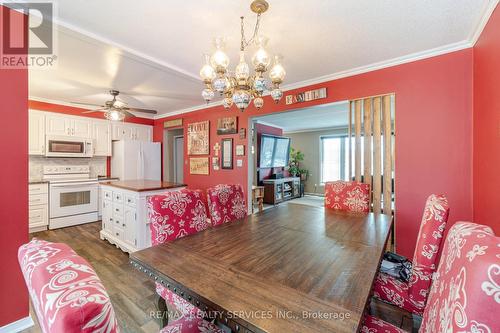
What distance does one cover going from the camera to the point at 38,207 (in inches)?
155

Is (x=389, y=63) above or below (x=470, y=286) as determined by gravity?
above

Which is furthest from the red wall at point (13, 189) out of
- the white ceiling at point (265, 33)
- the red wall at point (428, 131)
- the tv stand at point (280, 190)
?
the tv stand at point (280, 190)

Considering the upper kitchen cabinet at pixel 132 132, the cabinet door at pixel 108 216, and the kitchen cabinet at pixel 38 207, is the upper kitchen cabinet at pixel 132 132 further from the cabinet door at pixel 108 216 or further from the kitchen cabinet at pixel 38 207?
the cabinet door at pixel 108 216

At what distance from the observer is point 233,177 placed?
427cm

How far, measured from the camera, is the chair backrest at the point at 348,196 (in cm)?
249

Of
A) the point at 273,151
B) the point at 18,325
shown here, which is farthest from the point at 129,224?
the point at 273,151

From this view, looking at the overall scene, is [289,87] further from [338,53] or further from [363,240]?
[363,240]

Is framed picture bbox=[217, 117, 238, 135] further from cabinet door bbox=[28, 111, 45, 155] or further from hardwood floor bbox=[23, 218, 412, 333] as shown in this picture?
cabinet door bbox=[28, 111, 45, 155]

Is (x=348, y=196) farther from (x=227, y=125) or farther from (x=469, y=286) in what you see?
(x=227, y=125)

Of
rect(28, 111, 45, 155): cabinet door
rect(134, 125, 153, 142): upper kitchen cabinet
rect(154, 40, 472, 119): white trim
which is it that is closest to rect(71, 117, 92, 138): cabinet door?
rect(28, 111, 45, 155): cabinet door

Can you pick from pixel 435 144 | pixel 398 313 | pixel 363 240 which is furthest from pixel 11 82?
pixel 435 144

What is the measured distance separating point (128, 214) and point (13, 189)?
142cm

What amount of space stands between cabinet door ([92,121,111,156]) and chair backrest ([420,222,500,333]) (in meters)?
5.90

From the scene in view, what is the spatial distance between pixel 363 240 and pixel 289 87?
2.66 metres
